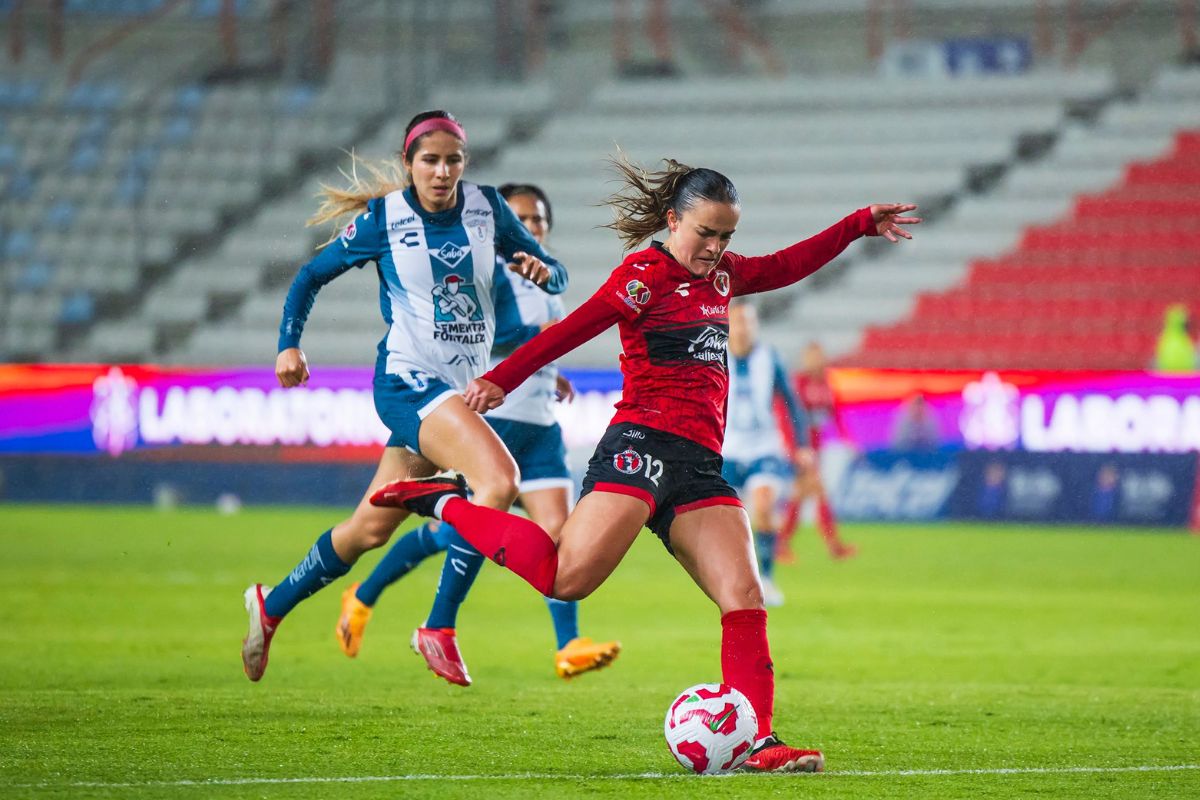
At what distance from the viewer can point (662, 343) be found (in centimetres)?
581

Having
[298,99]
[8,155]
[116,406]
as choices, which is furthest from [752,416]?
[8,155]

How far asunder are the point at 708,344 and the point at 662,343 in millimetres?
161

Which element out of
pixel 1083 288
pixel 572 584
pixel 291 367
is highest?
pixel 1083 288

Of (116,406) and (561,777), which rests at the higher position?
(116,406)

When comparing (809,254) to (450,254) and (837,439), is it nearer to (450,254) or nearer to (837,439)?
(450,254)

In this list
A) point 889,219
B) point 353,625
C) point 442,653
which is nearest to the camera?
point 889,219

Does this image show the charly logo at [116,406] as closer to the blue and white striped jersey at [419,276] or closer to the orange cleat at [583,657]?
the orange cleat at [583,657]

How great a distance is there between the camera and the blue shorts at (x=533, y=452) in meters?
8.27

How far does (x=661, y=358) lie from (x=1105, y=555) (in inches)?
438

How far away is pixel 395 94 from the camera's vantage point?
28.4 meters

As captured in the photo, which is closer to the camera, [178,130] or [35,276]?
[35,276]

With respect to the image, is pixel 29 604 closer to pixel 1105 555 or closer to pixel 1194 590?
pixel 1194 590

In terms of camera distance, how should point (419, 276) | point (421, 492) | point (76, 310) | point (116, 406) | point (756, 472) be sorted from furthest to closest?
point (76, 310)
point (116, 406)
point (756, 472)
point (419, 276)
point (421, 492)

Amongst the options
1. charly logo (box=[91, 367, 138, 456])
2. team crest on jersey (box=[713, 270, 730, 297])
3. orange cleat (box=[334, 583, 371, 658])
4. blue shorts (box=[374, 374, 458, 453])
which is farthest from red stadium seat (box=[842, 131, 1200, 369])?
team crest on jersey (box=[713, 270, 730, 297])
